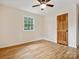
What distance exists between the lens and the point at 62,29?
231 inches

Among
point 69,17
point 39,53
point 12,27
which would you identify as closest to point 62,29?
point 69,17

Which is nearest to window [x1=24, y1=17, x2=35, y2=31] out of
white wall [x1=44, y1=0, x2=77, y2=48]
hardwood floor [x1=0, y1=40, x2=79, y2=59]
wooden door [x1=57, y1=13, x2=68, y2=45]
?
white wall [x1=44, y1=0, x2=77, y2=48]

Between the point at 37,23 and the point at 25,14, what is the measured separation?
1.46 m

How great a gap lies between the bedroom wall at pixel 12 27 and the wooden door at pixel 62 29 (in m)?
2.13

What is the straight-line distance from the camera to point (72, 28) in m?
5.02

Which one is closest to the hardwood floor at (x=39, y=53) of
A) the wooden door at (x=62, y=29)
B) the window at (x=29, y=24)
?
the wooden door at (x=62, y=29)

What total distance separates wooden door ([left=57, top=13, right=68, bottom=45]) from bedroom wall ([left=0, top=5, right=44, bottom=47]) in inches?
83.7

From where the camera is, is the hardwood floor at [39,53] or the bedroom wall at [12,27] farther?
the bedroom wall at [12,27]

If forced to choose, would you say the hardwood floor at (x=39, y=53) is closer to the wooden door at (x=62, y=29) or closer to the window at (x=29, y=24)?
the wooden door at (x=62, y=29)

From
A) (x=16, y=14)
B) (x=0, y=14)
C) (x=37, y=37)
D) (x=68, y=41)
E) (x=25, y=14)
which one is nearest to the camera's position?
(x=0, y=14)

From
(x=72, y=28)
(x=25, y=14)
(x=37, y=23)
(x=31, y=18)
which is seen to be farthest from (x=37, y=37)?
(x=72, y=28)

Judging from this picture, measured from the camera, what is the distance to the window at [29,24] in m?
6.61

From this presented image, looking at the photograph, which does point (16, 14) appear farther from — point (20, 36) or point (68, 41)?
point (68, 41)

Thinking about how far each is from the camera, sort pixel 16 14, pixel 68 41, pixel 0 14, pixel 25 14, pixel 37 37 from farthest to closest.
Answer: pixel 37 37 → pixel 25 14 → pixel 16 14 → pixel 68 41 → pixel 0 14
